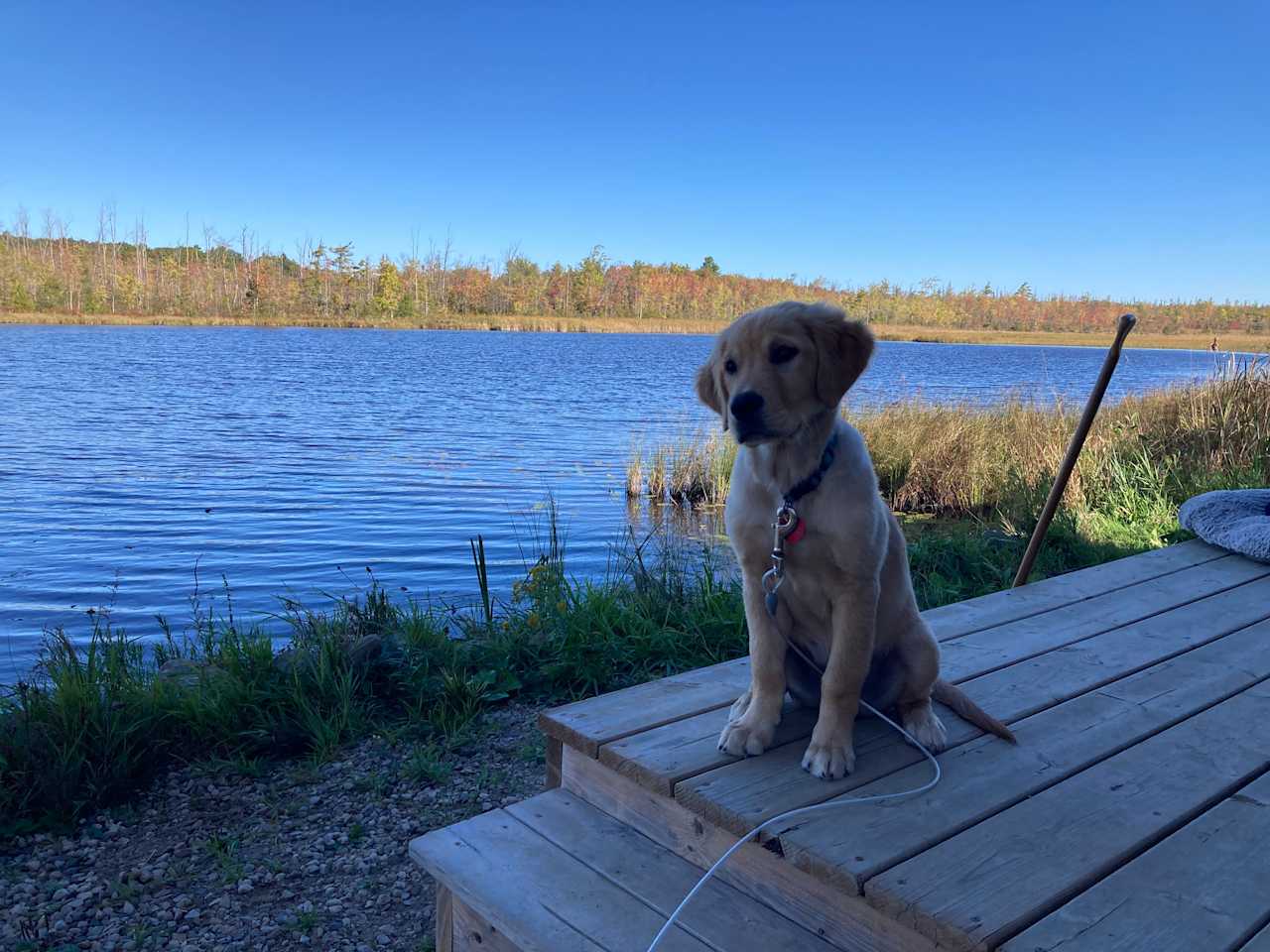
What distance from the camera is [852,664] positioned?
2.14 metres

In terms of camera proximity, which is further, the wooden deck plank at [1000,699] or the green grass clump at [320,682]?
the green grass clump at [320,682]

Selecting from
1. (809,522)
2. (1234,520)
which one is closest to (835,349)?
(809,522)

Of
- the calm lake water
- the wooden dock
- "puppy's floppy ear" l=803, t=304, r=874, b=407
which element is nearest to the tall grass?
the calm lake water

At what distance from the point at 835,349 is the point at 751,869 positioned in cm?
122

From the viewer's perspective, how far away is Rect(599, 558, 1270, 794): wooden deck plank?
229 cm

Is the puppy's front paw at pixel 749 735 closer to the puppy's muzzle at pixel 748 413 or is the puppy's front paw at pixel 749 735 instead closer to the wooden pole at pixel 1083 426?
the puppy's muzzle at pixel 748 413

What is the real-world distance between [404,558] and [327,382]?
18.0 meters

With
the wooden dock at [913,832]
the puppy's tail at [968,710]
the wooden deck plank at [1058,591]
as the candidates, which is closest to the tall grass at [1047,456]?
the wooden deck plank at [1058,591]

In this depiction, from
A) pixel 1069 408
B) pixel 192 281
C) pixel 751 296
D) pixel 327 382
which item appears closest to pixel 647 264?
pixel 751 296

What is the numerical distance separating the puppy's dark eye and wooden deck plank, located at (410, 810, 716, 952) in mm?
1285

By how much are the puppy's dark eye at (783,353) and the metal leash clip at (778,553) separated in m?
0.34

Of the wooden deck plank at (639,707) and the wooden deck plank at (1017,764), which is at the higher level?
the wooden deck plank at (1017,764)

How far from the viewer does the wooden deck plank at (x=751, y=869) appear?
1.77 metres

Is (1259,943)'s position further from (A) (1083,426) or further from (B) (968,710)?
(A) (1083,426)
